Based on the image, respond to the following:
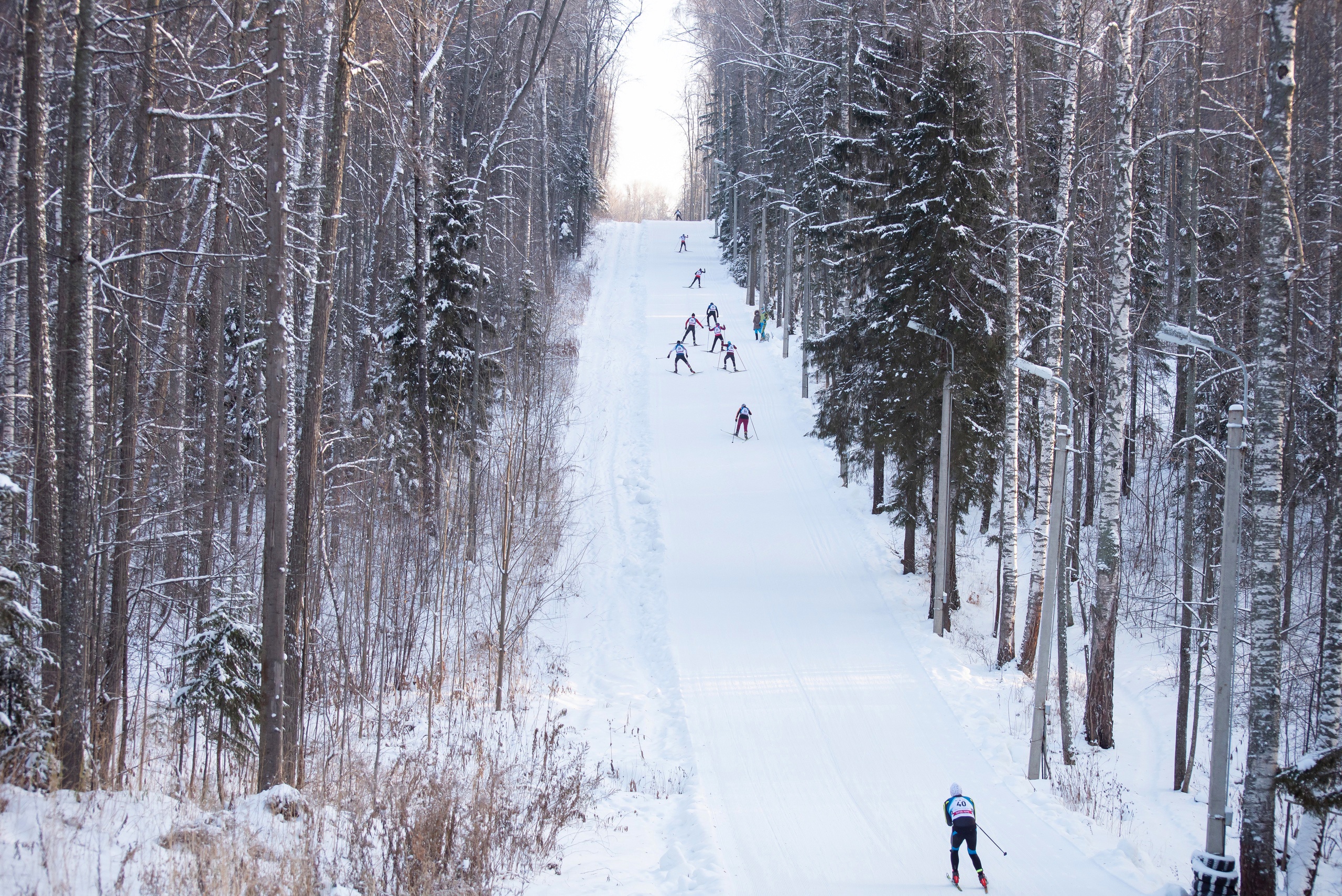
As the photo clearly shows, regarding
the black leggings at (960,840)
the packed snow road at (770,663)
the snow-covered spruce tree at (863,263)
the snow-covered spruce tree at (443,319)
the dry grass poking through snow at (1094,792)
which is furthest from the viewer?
the snow-covered spruce tree at (863,263)

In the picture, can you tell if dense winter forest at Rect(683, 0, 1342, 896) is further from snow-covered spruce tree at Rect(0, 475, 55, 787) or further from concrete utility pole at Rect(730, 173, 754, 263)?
concrete utility pole at Rect(730, 173, 754, 263)

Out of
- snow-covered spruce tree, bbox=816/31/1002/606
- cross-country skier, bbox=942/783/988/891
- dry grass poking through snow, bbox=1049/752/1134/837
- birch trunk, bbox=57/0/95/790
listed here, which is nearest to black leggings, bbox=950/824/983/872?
cross-country skier, bbox=942/783/988/891

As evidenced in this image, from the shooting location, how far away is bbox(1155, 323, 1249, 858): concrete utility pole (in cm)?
940

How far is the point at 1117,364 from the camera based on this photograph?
14227 millimetres

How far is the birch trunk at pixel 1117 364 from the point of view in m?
13.7

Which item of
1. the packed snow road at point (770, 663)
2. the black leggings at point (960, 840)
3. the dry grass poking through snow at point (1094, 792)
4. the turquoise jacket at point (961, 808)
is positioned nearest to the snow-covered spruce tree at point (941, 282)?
the packed snow road at point (770, 663)

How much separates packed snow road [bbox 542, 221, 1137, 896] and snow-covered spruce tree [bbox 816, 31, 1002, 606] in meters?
4.33

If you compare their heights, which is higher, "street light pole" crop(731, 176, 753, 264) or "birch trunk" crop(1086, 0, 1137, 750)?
"street light pole" crop(731, 176, 753, 264)

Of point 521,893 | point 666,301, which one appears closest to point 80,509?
point 521,893

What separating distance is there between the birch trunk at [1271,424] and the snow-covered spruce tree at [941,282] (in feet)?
29.0

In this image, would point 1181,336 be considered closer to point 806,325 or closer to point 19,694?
point 19,694

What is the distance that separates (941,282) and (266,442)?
15346mm

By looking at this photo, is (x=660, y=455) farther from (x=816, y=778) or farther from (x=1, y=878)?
(x=1, y=878)

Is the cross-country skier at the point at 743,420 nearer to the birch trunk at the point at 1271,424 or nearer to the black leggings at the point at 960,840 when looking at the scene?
the birch trunk at the point at 1271,424
